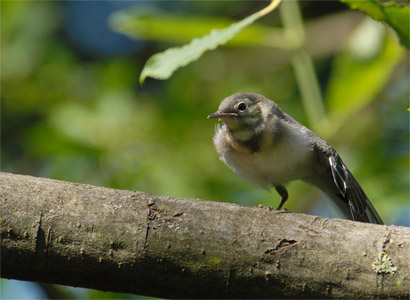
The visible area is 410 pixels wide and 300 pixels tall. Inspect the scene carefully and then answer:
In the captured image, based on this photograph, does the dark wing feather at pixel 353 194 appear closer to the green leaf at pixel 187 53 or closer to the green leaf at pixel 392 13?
the green leaf at pixel 392 13

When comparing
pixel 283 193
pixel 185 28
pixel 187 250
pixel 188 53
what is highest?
pixel 185 28

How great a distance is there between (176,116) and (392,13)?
11.4 ft

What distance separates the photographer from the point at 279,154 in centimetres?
505

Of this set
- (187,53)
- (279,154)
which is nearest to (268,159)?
(279,154)

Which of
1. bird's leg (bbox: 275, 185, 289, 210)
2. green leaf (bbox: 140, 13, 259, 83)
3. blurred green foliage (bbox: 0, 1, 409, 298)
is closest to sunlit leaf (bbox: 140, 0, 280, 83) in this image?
green leaf (bbox: 140, 13, 259, 83)

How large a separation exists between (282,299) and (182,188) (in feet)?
9.28

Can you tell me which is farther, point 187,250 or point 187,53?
point 187,53

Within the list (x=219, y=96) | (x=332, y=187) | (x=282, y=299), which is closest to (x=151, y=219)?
(x=282, y=299)

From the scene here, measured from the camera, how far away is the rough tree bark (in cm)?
299

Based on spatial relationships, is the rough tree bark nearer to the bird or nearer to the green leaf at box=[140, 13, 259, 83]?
the green leaf at box=[140, 13, 259, 83]

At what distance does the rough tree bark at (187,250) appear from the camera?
2.99m

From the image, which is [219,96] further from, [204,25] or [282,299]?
[282,299]

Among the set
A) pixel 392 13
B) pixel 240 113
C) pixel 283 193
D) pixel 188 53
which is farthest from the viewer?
pixel 283 193

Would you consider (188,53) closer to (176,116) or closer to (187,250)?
(187,250)
